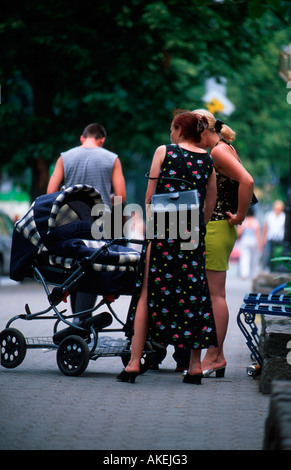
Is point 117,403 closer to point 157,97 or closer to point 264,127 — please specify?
point 157,97

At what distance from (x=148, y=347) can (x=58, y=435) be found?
7.92 ft

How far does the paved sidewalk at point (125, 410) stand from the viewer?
15.7 feet

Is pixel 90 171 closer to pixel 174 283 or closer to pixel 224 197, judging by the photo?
pixel 224 197

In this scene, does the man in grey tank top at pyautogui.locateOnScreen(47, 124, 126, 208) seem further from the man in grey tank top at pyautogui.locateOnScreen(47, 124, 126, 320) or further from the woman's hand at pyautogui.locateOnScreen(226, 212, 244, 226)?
the woman's hand at pyautogui.locateOnScreen(226, 212, 244, 226)

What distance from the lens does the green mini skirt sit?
285 inches

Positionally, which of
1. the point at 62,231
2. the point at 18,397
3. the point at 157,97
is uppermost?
the point at 157,97

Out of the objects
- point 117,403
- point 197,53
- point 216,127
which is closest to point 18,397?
point 117,403

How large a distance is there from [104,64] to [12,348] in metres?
11.6

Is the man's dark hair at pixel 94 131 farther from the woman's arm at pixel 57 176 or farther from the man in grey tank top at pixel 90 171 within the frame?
the woman's arm at pixel 57 176

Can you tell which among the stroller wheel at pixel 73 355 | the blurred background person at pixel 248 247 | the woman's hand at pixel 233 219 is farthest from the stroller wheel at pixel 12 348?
the blurred background person at pixel 248 247

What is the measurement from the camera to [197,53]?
1909 centimetres

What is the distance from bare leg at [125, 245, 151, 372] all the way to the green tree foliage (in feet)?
33.8

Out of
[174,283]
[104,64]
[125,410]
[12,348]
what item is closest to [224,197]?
[174,283]

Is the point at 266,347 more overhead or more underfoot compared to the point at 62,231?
more underfoot
